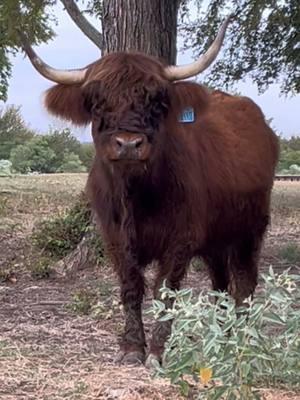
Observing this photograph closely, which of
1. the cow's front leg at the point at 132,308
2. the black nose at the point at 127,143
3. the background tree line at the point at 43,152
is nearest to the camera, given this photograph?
the black nose at the point at 127,143

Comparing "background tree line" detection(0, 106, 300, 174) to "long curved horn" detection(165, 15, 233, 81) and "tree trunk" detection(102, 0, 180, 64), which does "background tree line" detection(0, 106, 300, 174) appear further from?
"long curved horn" detection(165, 15, 233, 81)

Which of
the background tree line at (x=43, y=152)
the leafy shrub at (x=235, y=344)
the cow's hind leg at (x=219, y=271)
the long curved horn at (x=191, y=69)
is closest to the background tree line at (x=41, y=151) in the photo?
the background tree line at (x=43, y=152)

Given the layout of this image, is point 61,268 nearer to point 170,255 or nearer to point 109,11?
point 109,11

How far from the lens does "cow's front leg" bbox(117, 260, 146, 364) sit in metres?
5.57

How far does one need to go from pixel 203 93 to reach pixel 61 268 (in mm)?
3959

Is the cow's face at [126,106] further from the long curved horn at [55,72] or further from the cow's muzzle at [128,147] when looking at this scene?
the long curved horn at [55,72]

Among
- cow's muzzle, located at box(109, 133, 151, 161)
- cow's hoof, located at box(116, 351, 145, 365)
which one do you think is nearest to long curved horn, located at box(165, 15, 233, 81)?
cow's muzzle, located at box(109, 133, 151, 161)

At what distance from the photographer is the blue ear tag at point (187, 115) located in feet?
18.5

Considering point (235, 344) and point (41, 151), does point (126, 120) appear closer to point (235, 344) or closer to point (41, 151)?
point (235, 344)

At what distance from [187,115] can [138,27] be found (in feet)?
10.6

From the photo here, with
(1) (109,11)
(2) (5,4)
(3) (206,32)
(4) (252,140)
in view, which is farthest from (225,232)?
(3) (206,32)

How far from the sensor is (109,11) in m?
8.84

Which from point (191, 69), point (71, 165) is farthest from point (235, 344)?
point (71, 165)

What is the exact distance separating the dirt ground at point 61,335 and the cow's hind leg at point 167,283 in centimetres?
20
